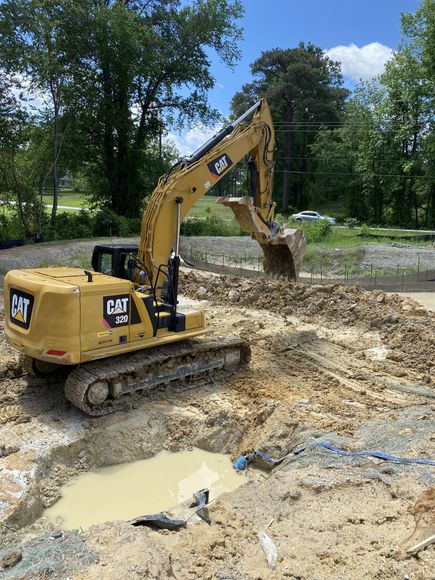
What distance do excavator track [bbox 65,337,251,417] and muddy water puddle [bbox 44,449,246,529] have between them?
91cm

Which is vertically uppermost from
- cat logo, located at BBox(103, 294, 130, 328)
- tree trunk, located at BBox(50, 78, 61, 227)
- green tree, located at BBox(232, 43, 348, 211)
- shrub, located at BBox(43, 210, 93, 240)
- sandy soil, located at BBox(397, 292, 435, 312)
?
green tree, located at BBox(232, 43, 348, 211)

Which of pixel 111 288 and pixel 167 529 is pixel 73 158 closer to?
pixel 111 288

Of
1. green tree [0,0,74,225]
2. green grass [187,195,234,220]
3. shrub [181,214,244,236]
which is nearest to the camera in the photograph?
green tree [0,0,74,225]

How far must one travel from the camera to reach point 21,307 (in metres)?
6.33

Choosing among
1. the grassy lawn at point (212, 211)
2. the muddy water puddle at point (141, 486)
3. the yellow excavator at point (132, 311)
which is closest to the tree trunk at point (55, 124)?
the grassy lawn at point (212, 211)

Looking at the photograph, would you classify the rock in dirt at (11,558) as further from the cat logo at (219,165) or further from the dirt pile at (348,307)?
the dirt pile at (348,307)

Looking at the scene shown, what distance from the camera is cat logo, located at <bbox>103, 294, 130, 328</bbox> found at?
20.7 ft

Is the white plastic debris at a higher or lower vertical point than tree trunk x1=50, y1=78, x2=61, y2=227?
lower

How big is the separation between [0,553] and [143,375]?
10.2ft

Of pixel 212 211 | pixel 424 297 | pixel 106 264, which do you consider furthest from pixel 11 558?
pixel 212 211

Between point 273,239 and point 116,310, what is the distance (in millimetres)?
4673

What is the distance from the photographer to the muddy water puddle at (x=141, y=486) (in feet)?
17.4

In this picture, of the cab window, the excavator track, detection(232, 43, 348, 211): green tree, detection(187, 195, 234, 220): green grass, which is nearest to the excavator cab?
the cab window

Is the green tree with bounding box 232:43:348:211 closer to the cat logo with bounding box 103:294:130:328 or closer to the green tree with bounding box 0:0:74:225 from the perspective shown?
the green tree with bounding box 0:0:74:225
